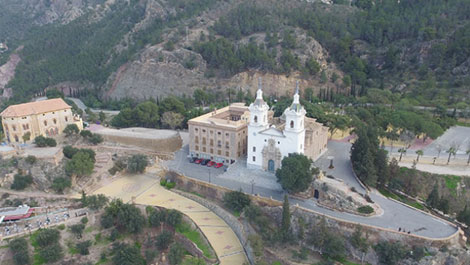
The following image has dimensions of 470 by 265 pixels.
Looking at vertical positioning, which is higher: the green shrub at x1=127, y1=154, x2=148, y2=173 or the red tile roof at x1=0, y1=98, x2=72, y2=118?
the red tile roof at x1=0, y1=98, x2=72, y2=118

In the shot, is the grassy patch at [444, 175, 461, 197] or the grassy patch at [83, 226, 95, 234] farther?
the grassy patch at [444, 175, 461, 197]

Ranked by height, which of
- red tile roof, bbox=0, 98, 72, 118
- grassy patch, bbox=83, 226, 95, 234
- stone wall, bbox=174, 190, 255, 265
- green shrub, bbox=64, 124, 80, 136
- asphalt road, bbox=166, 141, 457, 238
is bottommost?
grassy patch, bbox=83, 226, 95, 234

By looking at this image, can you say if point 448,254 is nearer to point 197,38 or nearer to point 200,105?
point 200,105

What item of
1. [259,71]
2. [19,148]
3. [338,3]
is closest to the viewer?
[19,148]

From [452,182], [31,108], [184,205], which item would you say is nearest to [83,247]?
[184,205]

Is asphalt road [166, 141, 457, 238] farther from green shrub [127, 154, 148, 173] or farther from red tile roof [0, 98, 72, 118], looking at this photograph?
red tile roof [0, 98, 72, 118]

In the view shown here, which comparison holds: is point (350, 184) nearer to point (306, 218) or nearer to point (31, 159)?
point (306, 218)

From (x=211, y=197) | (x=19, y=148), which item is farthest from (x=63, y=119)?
(x=211, y=197)

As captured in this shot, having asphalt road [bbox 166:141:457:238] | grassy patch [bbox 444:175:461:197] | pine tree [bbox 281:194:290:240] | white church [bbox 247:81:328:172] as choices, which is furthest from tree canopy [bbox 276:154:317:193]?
grassy patch [bbox 444:175:461:197]
